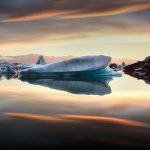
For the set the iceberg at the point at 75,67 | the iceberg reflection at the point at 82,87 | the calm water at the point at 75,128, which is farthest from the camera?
the iceberg at the point at 75,67

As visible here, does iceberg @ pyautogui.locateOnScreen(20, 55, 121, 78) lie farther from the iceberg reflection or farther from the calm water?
the calm water

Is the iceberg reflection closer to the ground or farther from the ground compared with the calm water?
farther from the ground

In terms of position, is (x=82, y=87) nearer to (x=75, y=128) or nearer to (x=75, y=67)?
(x=75, y=128)

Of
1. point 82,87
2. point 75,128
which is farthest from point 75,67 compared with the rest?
point 75,128

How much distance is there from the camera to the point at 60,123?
24.4 ft

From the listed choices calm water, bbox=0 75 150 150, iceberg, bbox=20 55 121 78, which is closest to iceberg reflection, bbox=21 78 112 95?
calm water, bbox=0 75 150 150

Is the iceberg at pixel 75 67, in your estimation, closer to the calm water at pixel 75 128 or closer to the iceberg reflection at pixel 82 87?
the iceberg reflection at pixel 82 87

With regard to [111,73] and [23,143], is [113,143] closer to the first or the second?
[23,143]

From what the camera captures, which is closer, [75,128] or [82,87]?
[75,128]

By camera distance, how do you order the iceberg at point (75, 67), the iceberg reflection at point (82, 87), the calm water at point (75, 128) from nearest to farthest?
the calm water at point (75, 128)
the iceberg reflection at point (82, 87)
the iceberg at point (75, 67)

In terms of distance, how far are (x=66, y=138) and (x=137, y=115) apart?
10.7 ft

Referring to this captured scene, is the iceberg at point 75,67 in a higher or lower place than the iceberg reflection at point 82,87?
higher

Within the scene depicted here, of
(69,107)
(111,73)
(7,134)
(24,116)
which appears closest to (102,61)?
(111,73)

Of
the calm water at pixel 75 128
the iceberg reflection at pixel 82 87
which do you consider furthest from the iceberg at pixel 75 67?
the calm water at pixel 75 128
